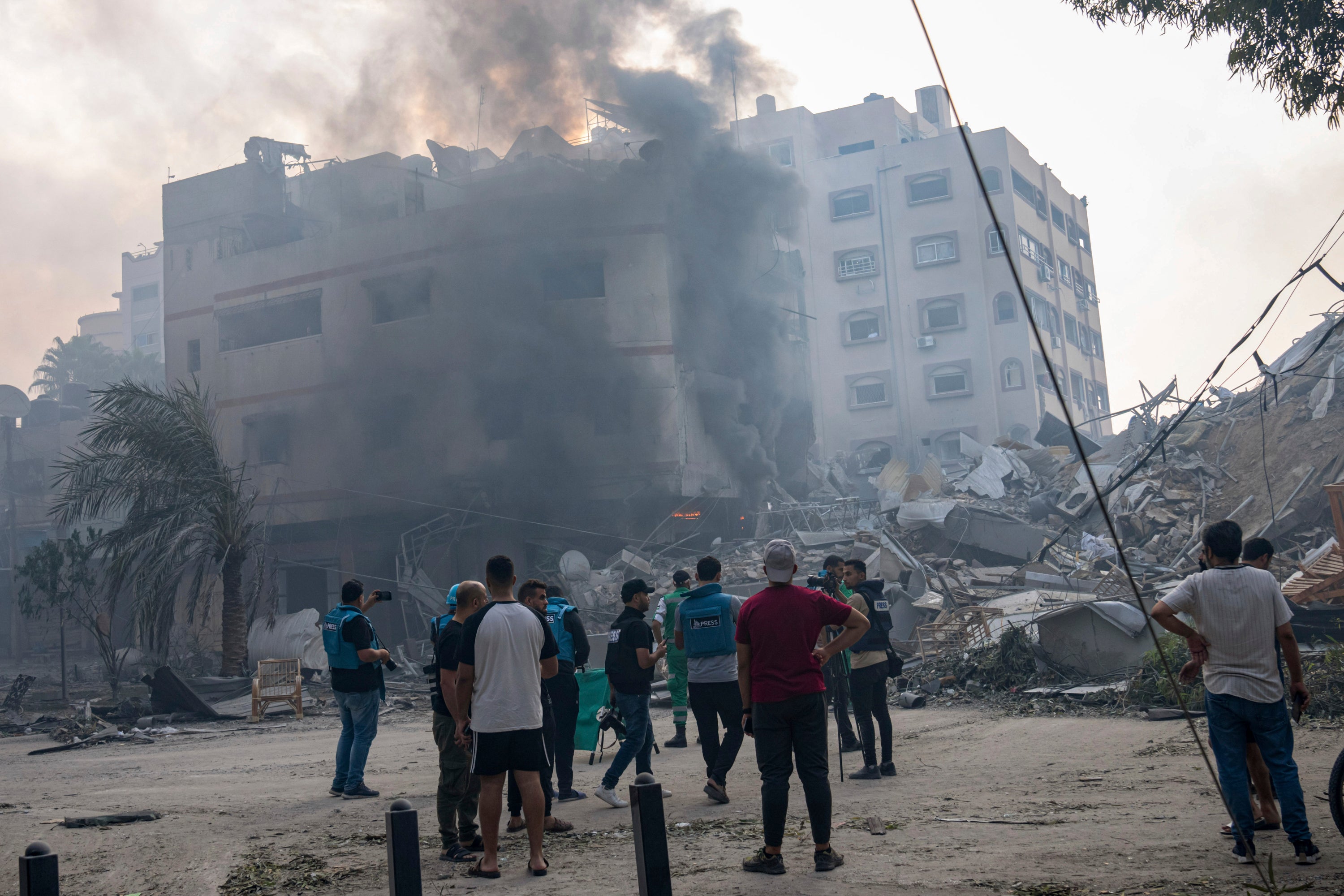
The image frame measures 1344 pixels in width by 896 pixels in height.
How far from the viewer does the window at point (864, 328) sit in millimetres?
42281

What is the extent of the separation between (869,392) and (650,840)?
39625 mm

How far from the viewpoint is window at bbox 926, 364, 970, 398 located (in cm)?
4041

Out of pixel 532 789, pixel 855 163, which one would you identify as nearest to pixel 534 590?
pixel 532 789

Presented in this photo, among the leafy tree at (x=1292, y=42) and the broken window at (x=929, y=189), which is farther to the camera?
the broken window at (x=929, y=189)

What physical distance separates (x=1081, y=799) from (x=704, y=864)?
261cm

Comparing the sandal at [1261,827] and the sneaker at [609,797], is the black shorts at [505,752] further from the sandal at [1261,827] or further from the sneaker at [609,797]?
the sandal at [1261,827]

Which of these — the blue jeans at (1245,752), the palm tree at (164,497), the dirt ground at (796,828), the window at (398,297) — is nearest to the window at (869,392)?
the window at (398,297)

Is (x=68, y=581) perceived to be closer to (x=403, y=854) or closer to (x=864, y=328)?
(x=403, y=854)

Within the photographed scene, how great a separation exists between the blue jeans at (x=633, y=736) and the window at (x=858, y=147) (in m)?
40.8

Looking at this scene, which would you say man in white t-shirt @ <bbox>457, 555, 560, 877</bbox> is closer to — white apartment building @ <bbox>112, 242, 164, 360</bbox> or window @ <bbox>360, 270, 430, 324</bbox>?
window @ <bbox>360, 270, 430, 324</bbox>

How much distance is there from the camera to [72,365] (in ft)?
180

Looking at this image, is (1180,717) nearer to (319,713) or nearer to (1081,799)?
(1081,799)

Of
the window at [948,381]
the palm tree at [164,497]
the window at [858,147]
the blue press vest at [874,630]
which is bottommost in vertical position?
the blue press vest at [874,630]

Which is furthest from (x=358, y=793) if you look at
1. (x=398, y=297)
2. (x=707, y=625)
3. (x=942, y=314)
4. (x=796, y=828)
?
(x=942, y=314)
